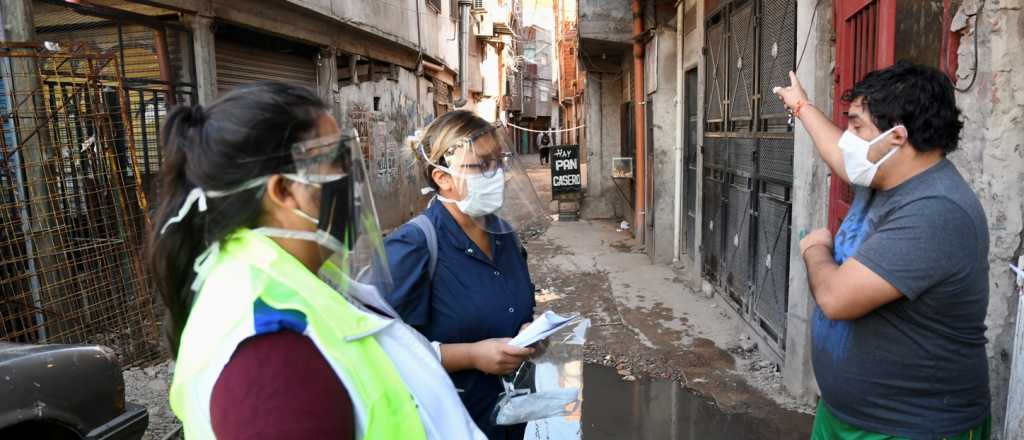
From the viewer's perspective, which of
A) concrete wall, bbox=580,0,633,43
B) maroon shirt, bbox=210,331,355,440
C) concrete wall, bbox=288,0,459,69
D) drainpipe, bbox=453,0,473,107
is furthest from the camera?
drainpipe, bbox=453,0,473,107

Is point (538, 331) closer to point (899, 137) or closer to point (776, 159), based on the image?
point (899, 137)

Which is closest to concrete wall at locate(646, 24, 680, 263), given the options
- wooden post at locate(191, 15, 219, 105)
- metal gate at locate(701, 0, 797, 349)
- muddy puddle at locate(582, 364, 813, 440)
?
metal gate at locate(701, 0, 797, 349)

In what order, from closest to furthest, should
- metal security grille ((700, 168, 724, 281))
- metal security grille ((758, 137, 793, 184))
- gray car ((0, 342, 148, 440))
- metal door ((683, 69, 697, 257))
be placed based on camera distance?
gray car ((0, 342, 148, 440)), metal security grille ((758, 137, 793, 184)), metal security grille ((700, 168, 724, 281)), metal door ((683, 69, 697, 257))

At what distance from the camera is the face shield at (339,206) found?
1172 millimetres

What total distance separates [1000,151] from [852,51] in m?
1.41

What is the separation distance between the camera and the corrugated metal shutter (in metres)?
7.90

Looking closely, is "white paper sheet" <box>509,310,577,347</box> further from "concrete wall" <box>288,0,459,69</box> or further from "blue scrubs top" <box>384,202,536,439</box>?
"concrete wall" <box>288,0,459,69</box>

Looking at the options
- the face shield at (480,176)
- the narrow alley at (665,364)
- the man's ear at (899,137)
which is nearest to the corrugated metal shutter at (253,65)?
the narrow alley at (665,364)

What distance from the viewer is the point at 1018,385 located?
2.17 metres

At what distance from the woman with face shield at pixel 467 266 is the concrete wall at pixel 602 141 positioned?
1193 centimetres

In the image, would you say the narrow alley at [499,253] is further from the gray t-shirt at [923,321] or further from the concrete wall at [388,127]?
the concrete wall at [388,127]

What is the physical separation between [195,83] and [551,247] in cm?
573

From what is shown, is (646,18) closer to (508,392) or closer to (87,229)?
(87,229)

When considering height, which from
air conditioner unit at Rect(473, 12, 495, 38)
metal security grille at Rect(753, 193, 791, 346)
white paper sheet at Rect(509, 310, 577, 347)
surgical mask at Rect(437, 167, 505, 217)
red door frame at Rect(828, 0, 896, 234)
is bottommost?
metal security grille at Rect(753, 193, 791, 346)
